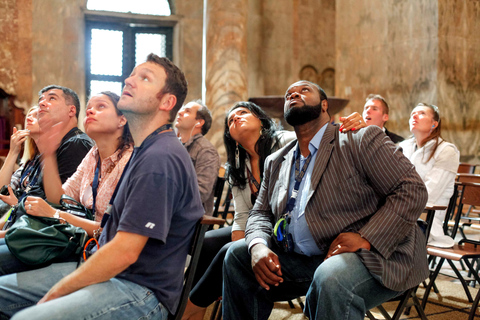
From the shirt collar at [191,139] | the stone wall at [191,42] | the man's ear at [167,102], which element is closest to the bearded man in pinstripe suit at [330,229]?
the man's ear at [167,102]

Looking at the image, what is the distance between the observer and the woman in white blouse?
3.73 metres

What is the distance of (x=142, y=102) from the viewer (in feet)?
6.51

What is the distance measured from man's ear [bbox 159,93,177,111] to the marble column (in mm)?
6348

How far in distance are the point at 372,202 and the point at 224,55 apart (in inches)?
256

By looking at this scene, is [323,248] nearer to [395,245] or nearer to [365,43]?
[395,245]

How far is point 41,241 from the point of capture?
2062 millimetres

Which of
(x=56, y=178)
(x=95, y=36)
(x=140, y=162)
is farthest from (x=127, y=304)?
(x=95, y=36)

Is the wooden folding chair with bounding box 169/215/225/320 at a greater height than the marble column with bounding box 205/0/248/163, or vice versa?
the marble column with bounding box 205/0/248/163

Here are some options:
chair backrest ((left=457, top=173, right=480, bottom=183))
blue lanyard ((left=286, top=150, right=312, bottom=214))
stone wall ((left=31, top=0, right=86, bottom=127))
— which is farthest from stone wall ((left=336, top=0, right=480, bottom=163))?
blue lanyard ((left=286, top=150, right=312, bottom=214))

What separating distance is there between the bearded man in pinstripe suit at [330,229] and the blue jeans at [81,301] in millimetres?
689

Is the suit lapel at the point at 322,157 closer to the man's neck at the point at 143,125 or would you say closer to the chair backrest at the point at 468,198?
the man's neck at the point at 143,125

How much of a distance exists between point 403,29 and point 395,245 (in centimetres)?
798

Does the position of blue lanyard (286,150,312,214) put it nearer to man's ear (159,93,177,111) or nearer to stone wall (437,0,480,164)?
man's ear (159,93,177,111)

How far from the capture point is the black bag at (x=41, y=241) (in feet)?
6.68
